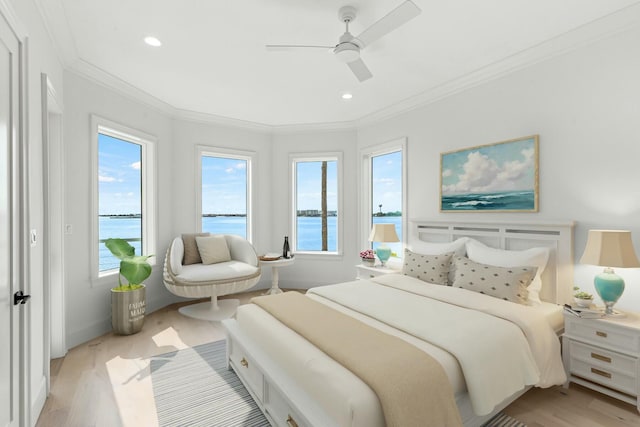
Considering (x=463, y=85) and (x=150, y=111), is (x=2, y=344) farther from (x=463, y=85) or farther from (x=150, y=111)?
(x=463, y=85)

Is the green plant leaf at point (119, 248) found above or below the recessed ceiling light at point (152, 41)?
below

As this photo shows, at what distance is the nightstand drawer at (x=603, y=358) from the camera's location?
2004 millimetres

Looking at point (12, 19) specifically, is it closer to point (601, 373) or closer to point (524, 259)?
point (524, 259)

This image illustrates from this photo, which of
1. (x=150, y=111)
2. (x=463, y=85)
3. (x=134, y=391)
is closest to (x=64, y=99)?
(x=150, y=111)

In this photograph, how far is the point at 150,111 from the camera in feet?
13.0

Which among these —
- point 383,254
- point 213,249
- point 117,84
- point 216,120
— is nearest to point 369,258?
point 383,254

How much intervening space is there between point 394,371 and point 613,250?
1855mm

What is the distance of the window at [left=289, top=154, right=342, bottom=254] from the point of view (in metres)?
5.16

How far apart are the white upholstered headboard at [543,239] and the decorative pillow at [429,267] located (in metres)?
0.43

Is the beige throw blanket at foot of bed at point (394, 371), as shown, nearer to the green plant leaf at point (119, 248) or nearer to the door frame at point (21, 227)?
the door frame at point (21, 227)

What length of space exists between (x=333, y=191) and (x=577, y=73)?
3.31m

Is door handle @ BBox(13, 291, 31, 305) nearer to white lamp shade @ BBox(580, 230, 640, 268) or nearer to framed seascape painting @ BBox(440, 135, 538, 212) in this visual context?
white lamp shade @ BBox(580, 230, 640, 268)

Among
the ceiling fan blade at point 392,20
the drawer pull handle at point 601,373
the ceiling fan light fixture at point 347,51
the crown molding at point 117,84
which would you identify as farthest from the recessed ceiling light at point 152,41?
the drawer pull handle at point 601,373

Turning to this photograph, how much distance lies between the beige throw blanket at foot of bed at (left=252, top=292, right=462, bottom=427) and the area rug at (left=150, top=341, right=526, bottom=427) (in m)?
0.69
